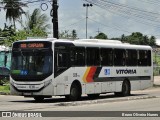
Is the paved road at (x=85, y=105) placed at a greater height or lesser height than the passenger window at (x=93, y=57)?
lesser

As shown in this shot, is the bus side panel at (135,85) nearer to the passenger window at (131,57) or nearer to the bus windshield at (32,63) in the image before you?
the passenger window at (131,57)

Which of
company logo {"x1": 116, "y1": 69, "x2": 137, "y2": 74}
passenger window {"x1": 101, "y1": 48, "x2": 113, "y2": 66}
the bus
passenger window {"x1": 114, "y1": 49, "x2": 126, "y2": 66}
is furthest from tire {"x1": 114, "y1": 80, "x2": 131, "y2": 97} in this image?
passenger window {"x1": 101, "y1": 48, "x2": 113, "y2": 66}

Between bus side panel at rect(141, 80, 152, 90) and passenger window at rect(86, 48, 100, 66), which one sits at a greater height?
passenger window at rect(86, 48, 100, 66)

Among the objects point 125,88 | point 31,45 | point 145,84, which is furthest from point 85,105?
point 145,84

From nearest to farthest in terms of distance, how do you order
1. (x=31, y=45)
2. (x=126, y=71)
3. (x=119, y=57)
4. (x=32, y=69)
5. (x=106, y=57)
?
(x=32, y=69), (x=31, y=45), (x=106, y=57), (x=119, y=57), (x=126, y=71)

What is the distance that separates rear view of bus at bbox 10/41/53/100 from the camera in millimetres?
24359

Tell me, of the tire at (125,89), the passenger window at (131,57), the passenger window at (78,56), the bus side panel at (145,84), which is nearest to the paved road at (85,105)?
the passenger window at (78,56)

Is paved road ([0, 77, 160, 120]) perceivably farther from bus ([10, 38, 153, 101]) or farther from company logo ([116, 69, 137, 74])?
company logo ([116, 69, 137, 74])

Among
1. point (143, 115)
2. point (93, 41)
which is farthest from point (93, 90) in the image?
point (143, 115)

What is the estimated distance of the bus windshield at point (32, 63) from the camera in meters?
24.4

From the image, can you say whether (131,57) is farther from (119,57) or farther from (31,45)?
(31,45)

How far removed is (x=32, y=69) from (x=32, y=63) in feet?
0.98

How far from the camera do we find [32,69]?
80.8 feet

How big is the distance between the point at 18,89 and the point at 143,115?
897cm
